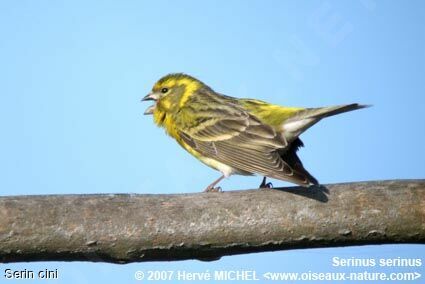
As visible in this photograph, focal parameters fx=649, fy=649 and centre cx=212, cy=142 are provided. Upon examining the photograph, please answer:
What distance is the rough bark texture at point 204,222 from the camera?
4.45 meters

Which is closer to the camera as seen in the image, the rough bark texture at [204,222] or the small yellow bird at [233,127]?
the rough bark texture at [204,222]

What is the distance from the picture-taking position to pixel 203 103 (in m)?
7.73

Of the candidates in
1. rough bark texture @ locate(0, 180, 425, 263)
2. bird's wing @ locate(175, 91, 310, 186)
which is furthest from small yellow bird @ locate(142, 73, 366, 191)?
rough bark texture @ locate(0, 180, 425, 263)

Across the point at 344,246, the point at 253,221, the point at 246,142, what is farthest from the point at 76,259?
the point at 246,142

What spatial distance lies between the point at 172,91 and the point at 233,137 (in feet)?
A: 4.70

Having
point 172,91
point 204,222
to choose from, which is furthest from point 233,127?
point 204,222

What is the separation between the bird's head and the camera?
7859 mm

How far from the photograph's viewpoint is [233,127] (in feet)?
23.2

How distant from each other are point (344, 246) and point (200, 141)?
2.65 meters

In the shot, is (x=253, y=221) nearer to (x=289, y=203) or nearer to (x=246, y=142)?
(x=289, y=203)

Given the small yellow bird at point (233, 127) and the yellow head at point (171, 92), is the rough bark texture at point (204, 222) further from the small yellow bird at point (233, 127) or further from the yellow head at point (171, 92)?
the yellow head at point (171, 92)

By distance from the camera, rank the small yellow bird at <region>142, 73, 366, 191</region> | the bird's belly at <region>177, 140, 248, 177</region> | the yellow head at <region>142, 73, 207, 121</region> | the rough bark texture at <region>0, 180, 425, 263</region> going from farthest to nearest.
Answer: the yellow head at <region>142, 73, 207, 121</region> → the bird's belly at <region>177, 140, 248, 177</region> → the small yellow bird at <region>142, 73, 366, 191</region> → the rough bark texture at <region>0, 180, 425, 263</region>

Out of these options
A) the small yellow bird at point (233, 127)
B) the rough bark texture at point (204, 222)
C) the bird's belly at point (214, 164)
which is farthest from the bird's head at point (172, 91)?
the rough bark texture at point (204, 222)

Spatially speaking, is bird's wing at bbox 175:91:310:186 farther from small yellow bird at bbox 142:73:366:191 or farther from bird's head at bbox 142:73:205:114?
bird's head at bbox 142:73:205:114
